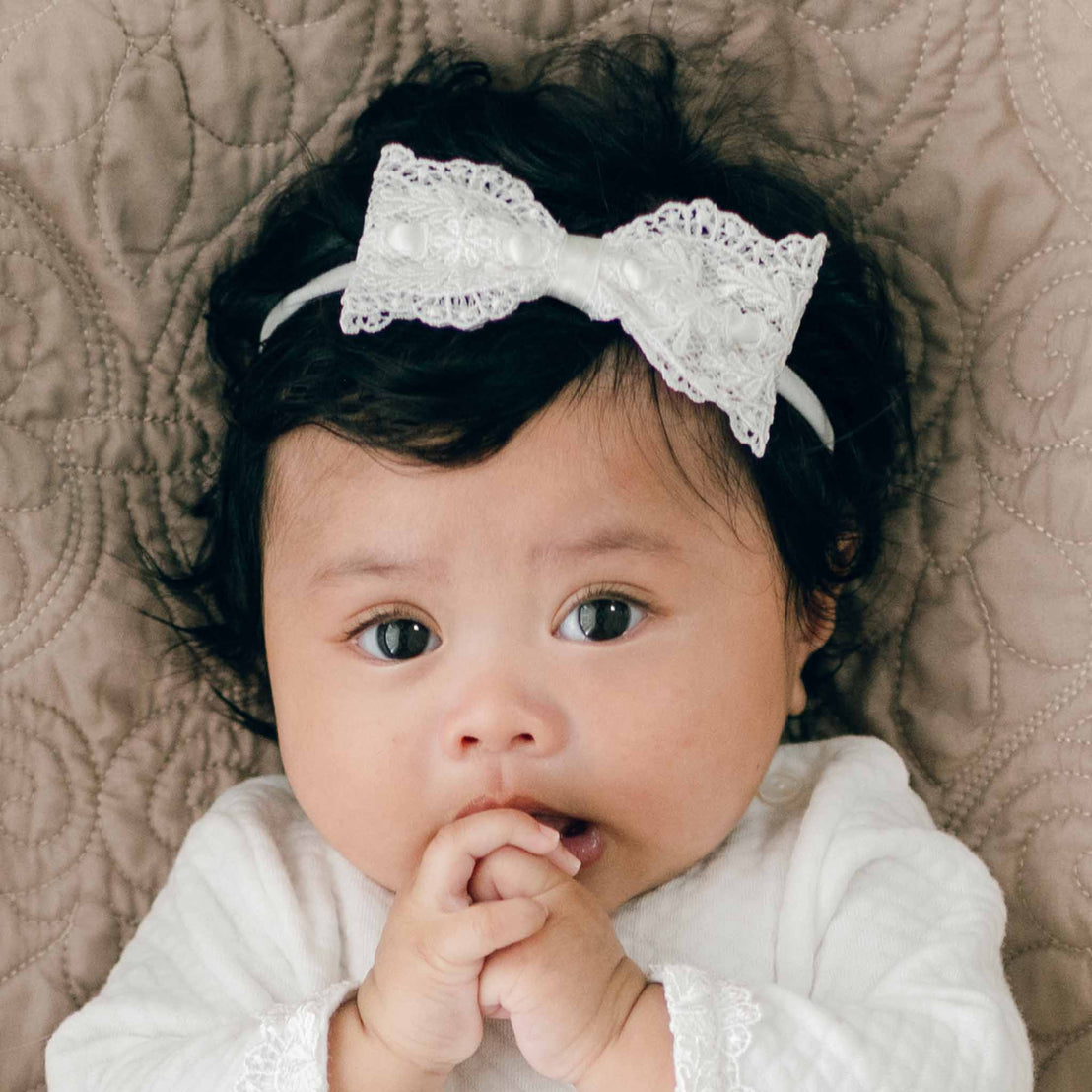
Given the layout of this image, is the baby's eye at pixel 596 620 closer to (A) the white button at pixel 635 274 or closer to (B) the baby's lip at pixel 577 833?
(B) the baby's lip at pixel 577 833

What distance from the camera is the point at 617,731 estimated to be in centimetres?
104

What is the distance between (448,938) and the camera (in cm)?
98

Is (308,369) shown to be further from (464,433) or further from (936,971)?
(936,971)

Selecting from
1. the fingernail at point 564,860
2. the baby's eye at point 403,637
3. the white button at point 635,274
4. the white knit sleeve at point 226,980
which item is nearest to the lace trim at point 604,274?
the white button at point 635,274

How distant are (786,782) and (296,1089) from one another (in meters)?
0.54

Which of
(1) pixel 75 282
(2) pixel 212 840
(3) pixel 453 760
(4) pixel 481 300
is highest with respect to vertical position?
(4) pixel 481 300

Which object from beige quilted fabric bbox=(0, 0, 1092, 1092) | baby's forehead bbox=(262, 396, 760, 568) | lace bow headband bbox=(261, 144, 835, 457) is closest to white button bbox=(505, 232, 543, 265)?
lace bow headband bbox=(261, 144, 835, 457)

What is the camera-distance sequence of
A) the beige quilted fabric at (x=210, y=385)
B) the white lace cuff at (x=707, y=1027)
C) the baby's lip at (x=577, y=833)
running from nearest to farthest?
the white lace cuff at (x=707, y=1027), the baby's lip at (x=577, y=833), the beige quilted fabric at (x=210, y=385)

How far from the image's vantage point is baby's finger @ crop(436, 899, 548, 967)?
0.97 metres

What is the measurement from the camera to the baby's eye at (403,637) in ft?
3.57

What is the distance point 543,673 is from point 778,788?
376 millimetres

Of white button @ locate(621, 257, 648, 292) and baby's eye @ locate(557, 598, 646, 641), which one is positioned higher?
white button @ locate(621, 257, 648, 292)

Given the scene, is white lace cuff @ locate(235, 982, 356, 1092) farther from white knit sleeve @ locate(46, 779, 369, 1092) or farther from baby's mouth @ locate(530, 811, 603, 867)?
baby's mouth @ locate(530, 811, 603, 867)

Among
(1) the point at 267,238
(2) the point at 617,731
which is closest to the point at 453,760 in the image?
(2) the point at 617,731
